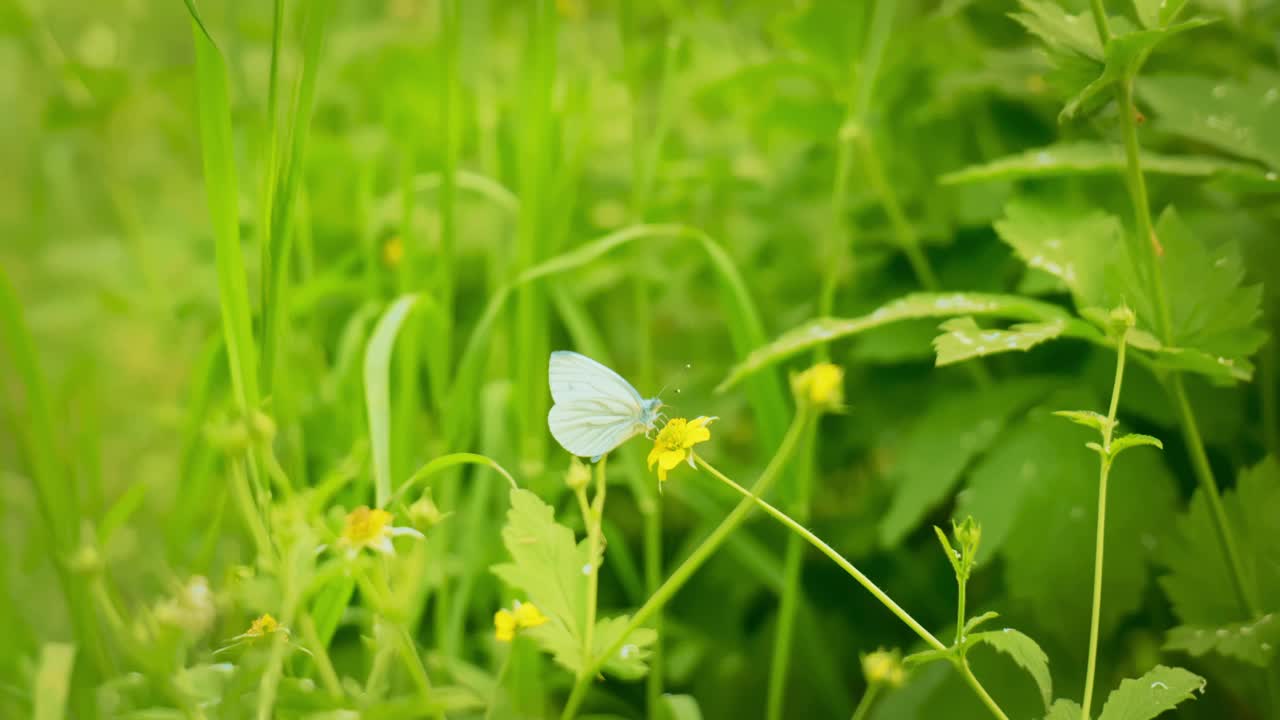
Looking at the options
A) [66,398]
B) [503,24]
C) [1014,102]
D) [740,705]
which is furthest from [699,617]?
[503,24]

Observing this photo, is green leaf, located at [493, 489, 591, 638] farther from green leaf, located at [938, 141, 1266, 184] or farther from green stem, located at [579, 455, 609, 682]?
green leaf, located at [938, 141, 1266, 184]

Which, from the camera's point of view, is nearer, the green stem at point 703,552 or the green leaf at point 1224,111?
the green stem at point 703,552

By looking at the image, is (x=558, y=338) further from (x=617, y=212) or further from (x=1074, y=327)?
(x=1074, y=327)

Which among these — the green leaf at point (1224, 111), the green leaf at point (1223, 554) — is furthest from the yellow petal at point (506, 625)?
the green leaf at point (1224, 111)

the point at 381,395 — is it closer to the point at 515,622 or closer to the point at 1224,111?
the point at 515,622

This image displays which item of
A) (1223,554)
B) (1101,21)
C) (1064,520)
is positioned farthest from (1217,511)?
(1101,21)

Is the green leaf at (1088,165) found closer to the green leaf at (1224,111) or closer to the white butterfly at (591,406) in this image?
the green leaf at (1224,111)

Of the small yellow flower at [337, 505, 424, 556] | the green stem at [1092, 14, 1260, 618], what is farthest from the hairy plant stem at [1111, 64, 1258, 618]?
the small yellow flower at [337, 505, 424, 556]
